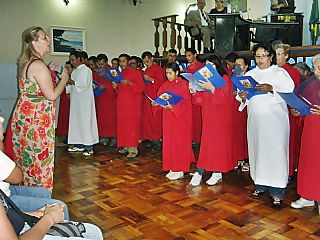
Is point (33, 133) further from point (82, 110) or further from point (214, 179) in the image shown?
point (82, 110)

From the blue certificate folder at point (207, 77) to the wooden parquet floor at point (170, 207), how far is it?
0.93 metres

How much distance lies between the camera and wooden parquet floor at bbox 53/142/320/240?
8.36 feet

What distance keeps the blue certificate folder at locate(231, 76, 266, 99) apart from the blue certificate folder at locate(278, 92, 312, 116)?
0.23m

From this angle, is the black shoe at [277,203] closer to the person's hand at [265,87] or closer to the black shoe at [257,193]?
the black shoe at [257,193]

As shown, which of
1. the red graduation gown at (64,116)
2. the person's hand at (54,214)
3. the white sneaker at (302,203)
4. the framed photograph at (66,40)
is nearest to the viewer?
the person's hand at (54,214)

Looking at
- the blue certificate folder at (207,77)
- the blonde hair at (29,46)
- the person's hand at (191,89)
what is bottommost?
the person's hand at (191,89)

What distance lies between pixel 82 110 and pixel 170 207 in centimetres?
239

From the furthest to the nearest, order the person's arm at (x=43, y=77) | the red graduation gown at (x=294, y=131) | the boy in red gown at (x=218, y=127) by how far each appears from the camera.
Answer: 1. the boy in red gown at (x=218, y=127)
2. the red graduation gown at (x=294, y=131)
3. the person's arm at (x=43, y=77)

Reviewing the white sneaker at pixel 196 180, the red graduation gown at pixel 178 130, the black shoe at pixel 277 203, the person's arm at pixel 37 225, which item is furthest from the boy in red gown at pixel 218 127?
the person's arm at pixel 37 225

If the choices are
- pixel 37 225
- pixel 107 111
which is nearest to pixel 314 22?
pixel 107 111

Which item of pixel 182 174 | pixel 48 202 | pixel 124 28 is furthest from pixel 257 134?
pixel 124 28

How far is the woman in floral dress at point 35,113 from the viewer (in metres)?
2.54

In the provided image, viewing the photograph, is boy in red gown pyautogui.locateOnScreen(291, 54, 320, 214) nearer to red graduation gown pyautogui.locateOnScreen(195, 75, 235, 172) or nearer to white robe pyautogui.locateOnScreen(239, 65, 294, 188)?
white robe pyautogui.locateOnScreen(239, 65, 294, 188)

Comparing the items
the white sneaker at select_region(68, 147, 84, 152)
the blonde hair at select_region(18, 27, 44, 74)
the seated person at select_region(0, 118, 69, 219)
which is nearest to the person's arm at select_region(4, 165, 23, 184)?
the seated person at select_region(0, 118, 69, 219)
